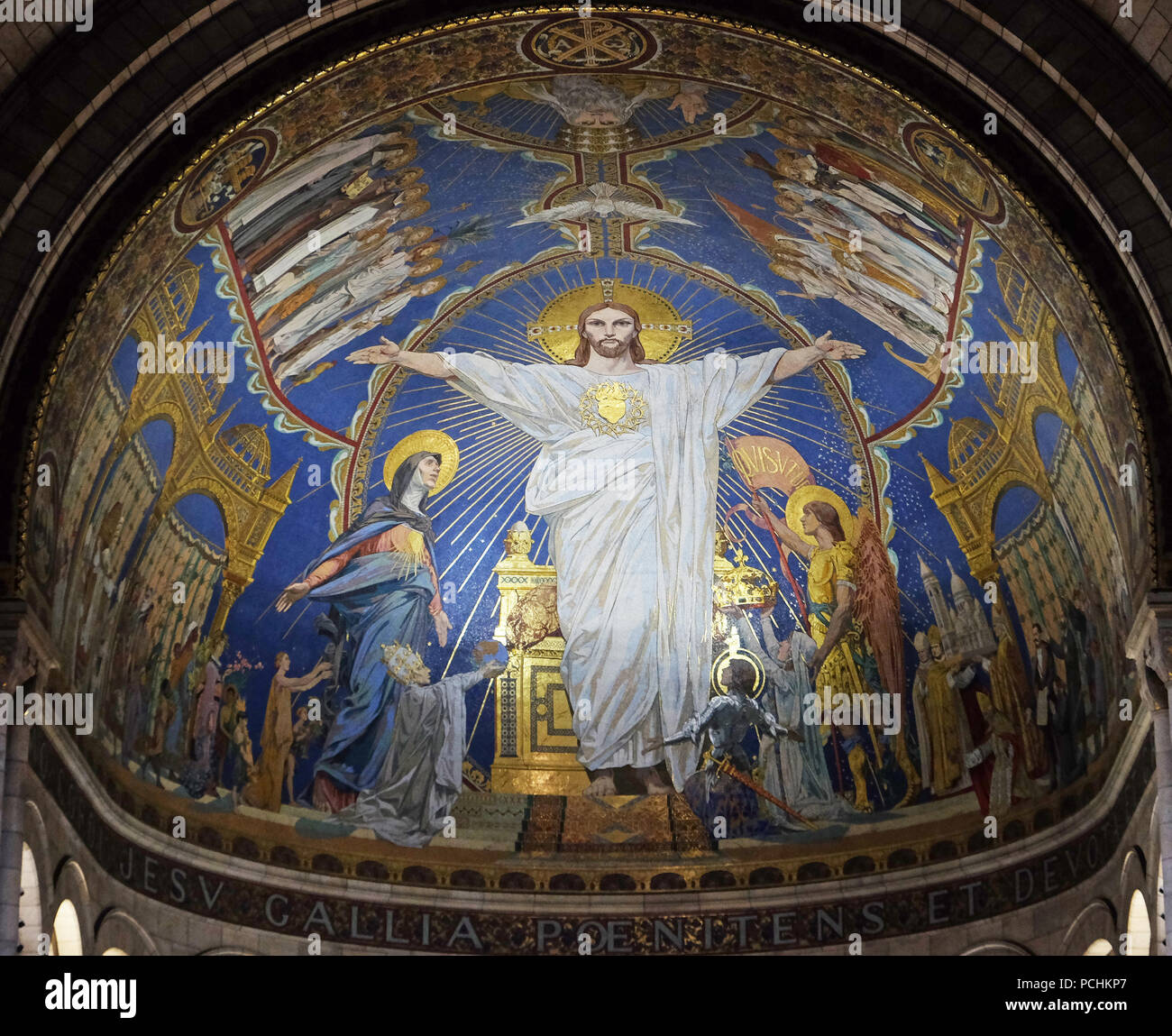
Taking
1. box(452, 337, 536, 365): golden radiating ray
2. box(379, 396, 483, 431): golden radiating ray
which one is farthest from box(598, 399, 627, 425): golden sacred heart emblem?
box(379, 396, 483, 431): golden radiating ray

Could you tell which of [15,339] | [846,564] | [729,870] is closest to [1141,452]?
[846,564]

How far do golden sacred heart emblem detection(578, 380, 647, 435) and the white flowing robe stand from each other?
0.06 metres

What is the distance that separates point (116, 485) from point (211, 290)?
2.20m

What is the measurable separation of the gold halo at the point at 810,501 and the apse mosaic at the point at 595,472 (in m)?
0.04

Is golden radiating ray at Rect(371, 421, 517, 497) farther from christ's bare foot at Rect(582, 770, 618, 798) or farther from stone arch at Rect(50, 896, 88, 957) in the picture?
stone arch at Rect(50, 896, 88, 957)

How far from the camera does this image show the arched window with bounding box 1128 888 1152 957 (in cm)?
2020

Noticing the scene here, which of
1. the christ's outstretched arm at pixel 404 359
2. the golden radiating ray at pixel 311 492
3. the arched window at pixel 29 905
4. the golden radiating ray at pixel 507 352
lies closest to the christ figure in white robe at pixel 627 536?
the golden radiating ray at pixel 507 352

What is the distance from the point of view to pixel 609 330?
24094mm

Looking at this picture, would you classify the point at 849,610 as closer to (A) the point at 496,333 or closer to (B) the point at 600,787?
(B) the point at 600,787

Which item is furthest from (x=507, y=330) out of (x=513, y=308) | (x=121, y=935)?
(x=121, y=935)

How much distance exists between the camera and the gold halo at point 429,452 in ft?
79.5

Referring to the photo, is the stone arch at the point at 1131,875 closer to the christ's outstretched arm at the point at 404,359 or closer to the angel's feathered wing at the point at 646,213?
the angel's feathered wing at the point at 646,213

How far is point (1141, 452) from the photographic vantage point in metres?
18.2

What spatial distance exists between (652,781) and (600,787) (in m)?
0.61
